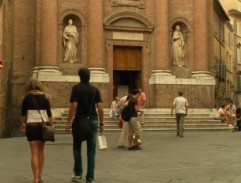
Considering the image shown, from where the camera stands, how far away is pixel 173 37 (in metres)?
29.5

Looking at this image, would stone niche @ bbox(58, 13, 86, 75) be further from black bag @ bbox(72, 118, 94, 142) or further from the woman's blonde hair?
black bag @ bbox(72, 118, 94, 142)

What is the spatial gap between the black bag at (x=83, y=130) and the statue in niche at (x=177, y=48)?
20726mm

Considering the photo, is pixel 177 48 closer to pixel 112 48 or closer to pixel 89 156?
pixel 112 48

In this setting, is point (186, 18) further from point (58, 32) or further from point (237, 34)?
point (237, 34)

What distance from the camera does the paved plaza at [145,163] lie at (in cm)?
992

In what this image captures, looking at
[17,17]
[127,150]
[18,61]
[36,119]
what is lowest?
[127,150]

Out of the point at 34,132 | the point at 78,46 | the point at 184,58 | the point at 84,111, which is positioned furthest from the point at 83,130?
the point at 184,58

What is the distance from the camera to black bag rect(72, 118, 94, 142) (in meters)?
9.03

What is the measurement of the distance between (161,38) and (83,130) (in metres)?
20.2

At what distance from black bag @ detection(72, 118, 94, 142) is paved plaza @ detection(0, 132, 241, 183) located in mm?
1028

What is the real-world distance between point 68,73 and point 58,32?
2.27 metres

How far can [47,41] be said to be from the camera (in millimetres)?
26500

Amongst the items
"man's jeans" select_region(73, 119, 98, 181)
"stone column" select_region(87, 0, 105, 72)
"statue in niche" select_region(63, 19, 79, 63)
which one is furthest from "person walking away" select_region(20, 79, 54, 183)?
"statue in niche" select_region(63, 19, 79, 63)

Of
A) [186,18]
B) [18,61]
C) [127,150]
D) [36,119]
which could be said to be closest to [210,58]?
[186,18]
